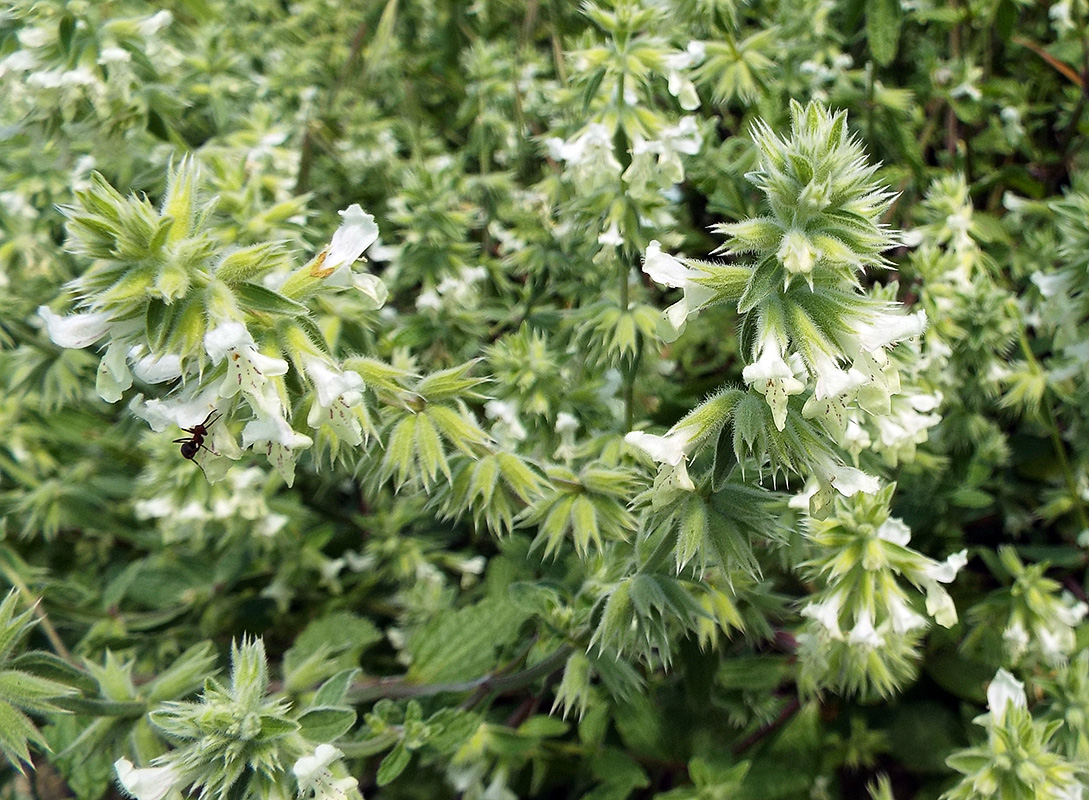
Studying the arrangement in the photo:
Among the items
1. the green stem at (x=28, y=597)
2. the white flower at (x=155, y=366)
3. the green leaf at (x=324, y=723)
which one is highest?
the white flower at (x=155, y=366)

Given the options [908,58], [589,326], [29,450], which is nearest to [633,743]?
[589,326]

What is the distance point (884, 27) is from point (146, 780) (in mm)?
2631

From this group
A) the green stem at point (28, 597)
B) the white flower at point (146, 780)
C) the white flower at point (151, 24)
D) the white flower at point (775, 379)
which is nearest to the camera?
the white flower at point (775, 379)

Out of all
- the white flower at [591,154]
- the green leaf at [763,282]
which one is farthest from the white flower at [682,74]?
A: the green leaf at [763,282]

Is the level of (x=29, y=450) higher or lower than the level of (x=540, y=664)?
lower

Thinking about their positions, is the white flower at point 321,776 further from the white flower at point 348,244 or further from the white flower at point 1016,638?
the white flower at point 1016,638

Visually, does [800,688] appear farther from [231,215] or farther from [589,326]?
[231,215]

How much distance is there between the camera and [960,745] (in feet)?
8.39

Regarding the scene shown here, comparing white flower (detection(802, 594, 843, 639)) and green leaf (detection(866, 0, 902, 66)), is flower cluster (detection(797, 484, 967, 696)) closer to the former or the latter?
white flower (detection(802, 594, 843, 639))

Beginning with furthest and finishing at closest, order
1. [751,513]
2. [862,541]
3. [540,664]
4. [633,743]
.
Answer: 1. [633,743]
2. [540,664]
3. [862,541]
4. [751,513]

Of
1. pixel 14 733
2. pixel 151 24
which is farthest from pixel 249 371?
pixel 151 24

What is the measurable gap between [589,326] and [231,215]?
963mm

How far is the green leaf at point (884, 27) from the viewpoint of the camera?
2.50 m

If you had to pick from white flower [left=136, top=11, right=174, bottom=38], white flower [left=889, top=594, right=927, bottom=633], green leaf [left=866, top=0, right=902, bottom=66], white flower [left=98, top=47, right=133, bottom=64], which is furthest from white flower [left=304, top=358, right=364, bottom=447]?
green leaf [left=866, top=0, right=902, bottom=66]
